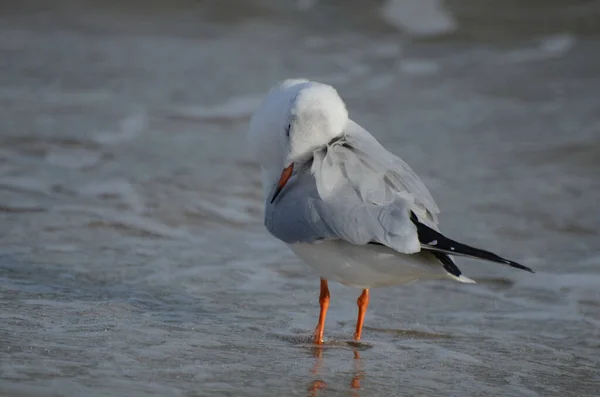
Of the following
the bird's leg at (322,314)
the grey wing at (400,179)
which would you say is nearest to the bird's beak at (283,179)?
the grey wing at (400,179)

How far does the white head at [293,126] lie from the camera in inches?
158

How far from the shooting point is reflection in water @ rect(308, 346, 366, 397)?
325 cm

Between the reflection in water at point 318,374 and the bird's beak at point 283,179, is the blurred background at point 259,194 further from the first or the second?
the bird's beak at point 283,179

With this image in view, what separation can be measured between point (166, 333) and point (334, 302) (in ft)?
3.63

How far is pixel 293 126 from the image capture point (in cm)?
402

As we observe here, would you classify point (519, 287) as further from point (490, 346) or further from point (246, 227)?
point (246, 227)

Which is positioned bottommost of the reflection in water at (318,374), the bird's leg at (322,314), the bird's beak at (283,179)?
the reflection in water at (318,374)

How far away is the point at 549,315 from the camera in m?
4.60

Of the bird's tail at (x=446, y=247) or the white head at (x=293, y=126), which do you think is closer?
the bird's tail at (x=446, y=247)

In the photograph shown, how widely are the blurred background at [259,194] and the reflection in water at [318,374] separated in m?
0.01

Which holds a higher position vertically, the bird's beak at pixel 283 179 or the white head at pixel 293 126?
the white head at pixel 293 126

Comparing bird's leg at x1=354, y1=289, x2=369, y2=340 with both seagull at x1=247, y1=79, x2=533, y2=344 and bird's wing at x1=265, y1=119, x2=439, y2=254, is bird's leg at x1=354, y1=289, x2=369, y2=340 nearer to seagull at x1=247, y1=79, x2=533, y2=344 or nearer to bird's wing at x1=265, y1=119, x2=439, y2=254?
seagull at x1=247, y1=79, x2=533, y2=344

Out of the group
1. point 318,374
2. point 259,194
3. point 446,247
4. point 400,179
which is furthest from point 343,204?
point 259,194

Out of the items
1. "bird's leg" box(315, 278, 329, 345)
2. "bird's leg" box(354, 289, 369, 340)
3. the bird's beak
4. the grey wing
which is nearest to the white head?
the bird's beak
